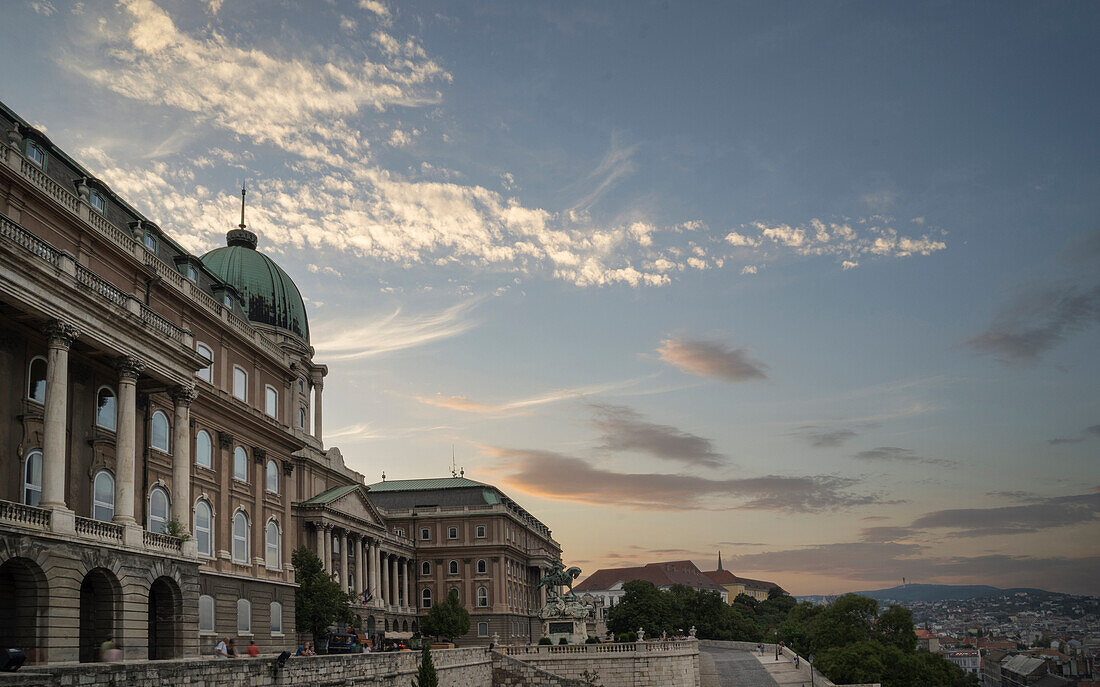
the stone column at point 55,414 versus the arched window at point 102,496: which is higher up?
the stone column at point 55,414

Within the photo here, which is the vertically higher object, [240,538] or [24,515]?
[24,515]

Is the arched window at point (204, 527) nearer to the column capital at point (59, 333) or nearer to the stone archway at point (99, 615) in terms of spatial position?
the stone archway at point (99, 615)

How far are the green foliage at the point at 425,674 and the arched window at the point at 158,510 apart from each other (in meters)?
13.8

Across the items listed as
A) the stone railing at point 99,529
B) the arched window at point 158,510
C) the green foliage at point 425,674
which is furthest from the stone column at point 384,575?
the stone railing at point 99,529

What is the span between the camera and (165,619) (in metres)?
36.5

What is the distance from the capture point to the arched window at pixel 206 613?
151ft

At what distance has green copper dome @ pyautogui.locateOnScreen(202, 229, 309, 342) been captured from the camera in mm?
73750

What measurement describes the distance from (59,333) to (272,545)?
27.6 metres

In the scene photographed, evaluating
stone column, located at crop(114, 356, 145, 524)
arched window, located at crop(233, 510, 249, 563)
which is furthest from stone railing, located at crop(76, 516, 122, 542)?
arched window, located at crop(233, 510, 249, 563)

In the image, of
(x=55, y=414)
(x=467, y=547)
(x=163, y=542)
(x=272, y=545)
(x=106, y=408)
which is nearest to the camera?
(x=55, y=414)

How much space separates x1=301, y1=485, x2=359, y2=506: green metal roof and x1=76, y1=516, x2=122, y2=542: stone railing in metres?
41.2

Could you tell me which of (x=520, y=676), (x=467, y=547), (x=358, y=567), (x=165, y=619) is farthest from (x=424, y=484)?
(x=165, y=619)

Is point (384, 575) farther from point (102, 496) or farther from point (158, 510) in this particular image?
point (102, 496)

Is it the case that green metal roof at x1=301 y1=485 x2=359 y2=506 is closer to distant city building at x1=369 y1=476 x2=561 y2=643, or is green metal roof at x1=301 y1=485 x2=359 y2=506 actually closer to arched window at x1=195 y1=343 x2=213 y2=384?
arched window at x1=195 y1=343 x2=213 y2=384
